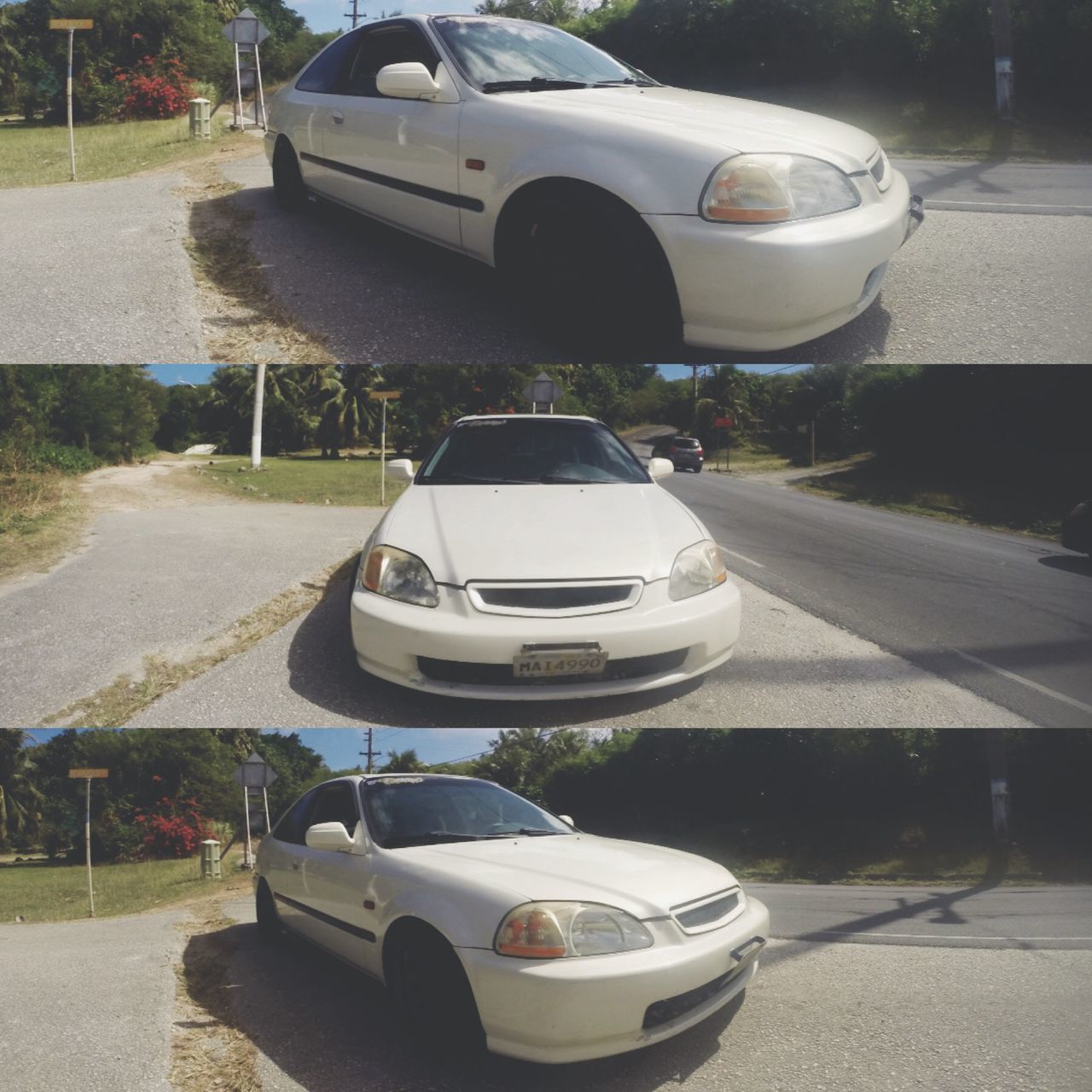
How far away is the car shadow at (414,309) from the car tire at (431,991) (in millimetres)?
2639

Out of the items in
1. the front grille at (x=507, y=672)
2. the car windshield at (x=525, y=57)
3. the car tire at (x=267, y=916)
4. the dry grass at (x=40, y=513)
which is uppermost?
the car windshield at (x=525, y=57)

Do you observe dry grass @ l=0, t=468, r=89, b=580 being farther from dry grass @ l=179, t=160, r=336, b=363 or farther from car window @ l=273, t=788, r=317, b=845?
car window @ l=273, t=788, r=317, b=845

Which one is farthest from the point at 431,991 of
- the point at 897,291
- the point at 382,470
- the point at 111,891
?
the point at 111,891

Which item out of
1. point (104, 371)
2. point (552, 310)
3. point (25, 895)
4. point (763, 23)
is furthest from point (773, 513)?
point (25, 895)

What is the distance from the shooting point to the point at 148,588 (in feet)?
16.7

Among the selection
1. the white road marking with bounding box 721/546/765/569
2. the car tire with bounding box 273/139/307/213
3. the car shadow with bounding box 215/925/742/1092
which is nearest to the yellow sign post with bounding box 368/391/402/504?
the white road marking with bounding box 721/546/765/569

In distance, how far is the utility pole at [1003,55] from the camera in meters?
5.07

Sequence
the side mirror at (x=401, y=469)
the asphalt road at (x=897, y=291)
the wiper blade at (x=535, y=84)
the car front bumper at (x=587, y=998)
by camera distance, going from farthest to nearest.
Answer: the side mirror at (x=401, y=469) < the wiper blade at (x=535, y=84) < the asphalt road at (x=897, y=291) < the car front bumper at (x=587, y=998)

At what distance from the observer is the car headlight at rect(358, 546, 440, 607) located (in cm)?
383

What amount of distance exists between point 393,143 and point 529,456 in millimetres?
1856

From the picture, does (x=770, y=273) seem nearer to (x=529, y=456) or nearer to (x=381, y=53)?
(x=529, y=456)

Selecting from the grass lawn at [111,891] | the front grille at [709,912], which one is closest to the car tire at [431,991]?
the front grille at [709,912]

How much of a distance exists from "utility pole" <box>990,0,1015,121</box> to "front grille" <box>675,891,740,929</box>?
193 inches

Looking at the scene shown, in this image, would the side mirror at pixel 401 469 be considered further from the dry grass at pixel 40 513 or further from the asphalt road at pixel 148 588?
the dry grass at pixel 40 513
